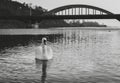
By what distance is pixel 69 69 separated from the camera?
20.7 metres

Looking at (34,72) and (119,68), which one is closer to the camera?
(34,72)

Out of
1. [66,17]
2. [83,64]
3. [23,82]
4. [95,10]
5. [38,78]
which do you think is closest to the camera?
[23,82]

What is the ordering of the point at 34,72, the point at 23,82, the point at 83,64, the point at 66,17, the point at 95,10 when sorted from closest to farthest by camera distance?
the point at 23,82, the point at 34,72, the point at 83,64, the point at 66,17, the point at 95,10

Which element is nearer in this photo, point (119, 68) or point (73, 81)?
point (73, 81)

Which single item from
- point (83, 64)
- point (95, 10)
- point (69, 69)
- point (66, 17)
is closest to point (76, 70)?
point (69, 69)

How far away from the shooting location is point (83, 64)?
2298 cm

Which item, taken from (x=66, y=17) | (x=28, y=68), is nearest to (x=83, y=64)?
(x=28, y=68)

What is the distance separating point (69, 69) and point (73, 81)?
13.1 ft

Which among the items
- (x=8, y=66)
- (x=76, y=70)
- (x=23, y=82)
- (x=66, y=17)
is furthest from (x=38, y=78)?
(x=66, y=17)

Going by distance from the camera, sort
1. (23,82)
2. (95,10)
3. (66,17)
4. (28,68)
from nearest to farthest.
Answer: (23,82) < (28,68) < (66,17) < (95,10)

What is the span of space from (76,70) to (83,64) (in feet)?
9.32

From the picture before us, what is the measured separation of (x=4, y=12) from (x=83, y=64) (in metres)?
173

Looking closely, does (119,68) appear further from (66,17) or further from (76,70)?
(66,17)

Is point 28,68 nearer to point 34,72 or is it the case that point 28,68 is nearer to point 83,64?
point 34,72
